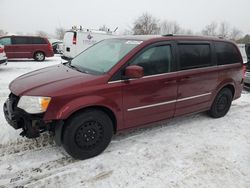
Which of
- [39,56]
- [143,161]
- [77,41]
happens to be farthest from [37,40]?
[143,161]

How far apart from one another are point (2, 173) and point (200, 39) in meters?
4.00

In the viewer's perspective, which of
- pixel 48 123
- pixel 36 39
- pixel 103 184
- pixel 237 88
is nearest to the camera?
pixel 103 184

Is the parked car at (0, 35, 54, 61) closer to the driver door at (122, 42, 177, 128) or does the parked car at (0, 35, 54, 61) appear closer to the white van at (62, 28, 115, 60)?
the white van at (62, 28, 115, 60)

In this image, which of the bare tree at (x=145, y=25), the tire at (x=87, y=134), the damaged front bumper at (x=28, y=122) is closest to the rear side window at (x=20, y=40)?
the damaged front bumper at (x=28, y=122)

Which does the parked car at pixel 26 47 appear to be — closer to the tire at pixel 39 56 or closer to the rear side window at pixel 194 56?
the tire at pixel 39 56

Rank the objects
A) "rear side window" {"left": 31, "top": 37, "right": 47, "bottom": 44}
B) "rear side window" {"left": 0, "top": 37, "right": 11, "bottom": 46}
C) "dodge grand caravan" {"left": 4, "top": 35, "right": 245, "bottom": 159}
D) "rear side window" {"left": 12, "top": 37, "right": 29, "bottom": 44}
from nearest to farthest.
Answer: "dodge grand caravan" {"left": 4, "top": 35, "right": 245, "bottom": 159}, "rear side window" {"left": 0, "top": 37, "right": 11, "bottom": 46}, "rear side window" {"left": 12, "top": 37, "right": 29, "bottom": 44}, "rear side window" {"left": 31, "top": 37, "right": 47, "bottom": 44}

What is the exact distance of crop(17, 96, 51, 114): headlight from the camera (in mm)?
3035

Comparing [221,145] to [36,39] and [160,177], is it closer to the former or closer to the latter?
[160,177]

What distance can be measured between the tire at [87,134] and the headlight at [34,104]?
398mm

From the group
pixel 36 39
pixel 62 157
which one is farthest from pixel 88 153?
pixel 36 39

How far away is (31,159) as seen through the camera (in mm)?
Result: 3412

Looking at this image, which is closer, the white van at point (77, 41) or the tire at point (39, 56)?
the white van at point (77, 41)

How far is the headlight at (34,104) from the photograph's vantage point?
3.04m

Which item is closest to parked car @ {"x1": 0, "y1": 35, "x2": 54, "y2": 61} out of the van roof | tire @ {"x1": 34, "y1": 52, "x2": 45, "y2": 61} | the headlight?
tire @ {"x1": 34, "y1": 52, "x2": 45, "y2": 61}
